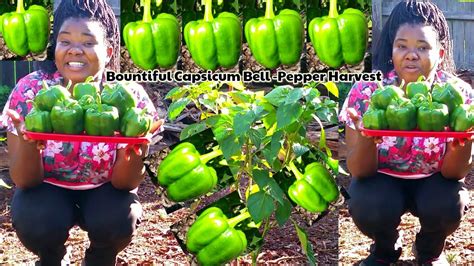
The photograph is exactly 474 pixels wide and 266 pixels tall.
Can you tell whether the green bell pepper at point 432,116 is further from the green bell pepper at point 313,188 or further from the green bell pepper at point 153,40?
the green bell pepper at point 153,40

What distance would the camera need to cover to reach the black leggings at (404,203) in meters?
3.22

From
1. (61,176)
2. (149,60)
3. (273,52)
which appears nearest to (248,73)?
(273,52)

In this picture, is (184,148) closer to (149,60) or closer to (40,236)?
(149,60)

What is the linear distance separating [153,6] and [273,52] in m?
0.44

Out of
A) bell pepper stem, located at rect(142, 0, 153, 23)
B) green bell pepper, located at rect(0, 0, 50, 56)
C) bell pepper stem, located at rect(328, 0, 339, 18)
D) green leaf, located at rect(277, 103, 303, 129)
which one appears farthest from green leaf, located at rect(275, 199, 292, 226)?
green bell pepper, located at rect(0, 0, 50, 56)

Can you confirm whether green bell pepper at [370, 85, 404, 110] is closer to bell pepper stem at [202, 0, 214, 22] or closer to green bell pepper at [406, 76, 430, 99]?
green bell pepper at [406, 76, 430, 99]

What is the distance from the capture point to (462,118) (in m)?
2.76

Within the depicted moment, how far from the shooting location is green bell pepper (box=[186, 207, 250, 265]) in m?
2.95

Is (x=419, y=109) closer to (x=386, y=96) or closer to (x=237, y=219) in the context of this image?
(x=386, y=96)

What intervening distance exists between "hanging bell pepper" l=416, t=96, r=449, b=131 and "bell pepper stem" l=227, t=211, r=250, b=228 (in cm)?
72

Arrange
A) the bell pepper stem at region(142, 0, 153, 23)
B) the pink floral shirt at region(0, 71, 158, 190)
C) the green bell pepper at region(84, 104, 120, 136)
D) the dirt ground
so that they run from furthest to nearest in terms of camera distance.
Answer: the dirt ground, the pink floral shirt at region(0, 71, 158, 190), the bell pepper stem at region(142, 0, 153, 23), the green bell pepper at region(84, 104, 120, 136)

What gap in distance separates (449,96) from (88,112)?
122 centimetres

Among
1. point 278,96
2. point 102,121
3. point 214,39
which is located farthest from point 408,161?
point 102,121

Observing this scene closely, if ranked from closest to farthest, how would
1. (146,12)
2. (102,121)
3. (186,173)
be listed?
(102,121) → (146,12) → (186,173)
